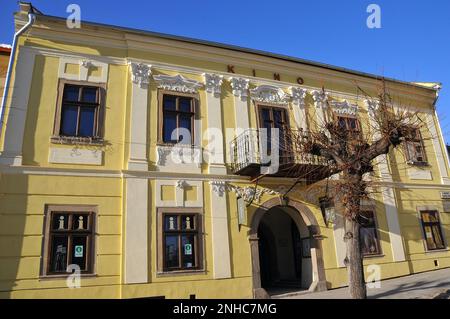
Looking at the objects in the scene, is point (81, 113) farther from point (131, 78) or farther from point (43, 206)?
point (43, 206)

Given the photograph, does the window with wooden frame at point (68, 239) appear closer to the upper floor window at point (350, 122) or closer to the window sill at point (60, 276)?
the window sill at point (60, 276)

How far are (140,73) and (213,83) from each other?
88.9 inches

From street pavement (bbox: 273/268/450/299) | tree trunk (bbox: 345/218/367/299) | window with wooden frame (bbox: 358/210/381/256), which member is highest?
window with wooden frame (bbox: 358/210/381/256)

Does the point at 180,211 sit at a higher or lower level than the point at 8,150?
lower

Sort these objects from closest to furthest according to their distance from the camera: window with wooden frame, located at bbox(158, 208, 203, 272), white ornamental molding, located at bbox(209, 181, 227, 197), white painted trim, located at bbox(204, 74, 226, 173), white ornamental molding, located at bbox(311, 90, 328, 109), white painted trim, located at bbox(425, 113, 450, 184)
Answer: window with wooden frame, located at bbox(158, 208, 203, 272)
white ornamental molding, located at bbox(209, 181, 227, 197)
white painted trim, located at bbox(204, 74, 226, 173)
white ornamental molding, located at bbox(311, 90, 328, 109)
white painted trim, located at bbox(425, 113, 450, 184)

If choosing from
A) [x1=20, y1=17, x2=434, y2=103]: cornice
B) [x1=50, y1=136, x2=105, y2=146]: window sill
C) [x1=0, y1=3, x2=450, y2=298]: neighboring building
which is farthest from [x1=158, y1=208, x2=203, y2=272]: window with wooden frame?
[x1=20, y1=17, x2=434, y2=103]: cornice

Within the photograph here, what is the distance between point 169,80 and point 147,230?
449 centimetres

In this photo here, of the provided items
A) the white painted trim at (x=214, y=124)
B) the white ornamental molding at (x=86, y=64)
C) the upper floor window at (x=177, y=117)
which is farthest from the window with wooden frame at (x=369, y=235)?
the white ornamental molding at (x=86, y=64)

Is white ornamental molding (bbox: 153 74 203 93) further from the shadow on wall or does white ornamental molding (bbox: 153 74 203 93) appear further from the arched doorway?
the shadow on wall

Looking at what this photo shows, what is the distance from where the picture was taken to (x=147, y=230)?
9906 mm

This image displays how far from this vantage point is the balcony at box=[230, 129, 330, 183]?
1080 centimetres

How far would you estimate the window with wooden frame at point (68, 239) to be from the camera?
900cm

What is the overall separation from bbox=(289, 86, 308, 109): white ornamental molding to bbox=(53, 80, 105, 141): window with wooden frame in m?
6.21
